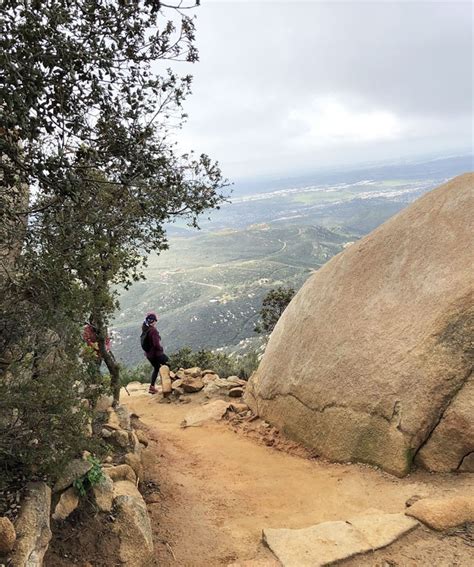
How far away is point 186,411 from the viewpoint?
40.3ft

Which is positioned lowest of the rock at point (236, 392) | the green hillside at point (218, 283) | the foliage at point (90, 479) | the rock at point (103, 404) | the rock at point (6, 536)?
the green hillside at point (218, 283)

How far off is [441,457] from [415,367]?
4.17 ft

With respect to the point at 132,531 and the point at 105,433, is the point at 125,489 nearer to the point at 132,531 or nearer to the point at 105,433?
the point at 132,531

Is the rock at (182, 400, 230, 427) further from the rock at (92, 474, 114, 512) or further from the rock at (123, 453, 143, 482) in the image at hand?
the rock at (92, 474, 114, 512)

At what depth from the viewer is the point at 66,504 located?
191 inches

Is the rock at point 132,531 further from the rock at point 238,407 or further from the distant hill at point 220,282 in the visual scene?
the distant hill at point 220,282

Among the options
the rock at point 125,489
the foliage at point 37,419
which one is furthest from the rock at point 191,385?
the foliage at point 37,419

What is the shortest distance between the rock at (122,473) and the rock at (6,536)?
197cm

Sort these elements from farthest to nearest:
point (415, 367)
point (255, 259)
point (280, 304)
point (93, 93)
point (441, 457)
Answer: point (255, 259)
point (280, 304)
point (415, 367)
point (441, 457)
point (93, 93)

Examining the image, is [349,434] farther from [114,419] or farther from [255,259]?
[255,259]

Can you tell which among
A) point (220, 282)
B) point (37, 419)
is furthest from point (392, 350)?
point (220, 282)

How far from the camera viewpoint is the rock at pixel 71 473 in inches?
194

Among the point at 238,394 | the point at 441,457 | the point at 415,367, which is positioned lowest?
the point at 238,394

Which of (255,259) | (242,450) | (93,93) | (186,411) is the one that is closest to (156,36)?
(93,93)
